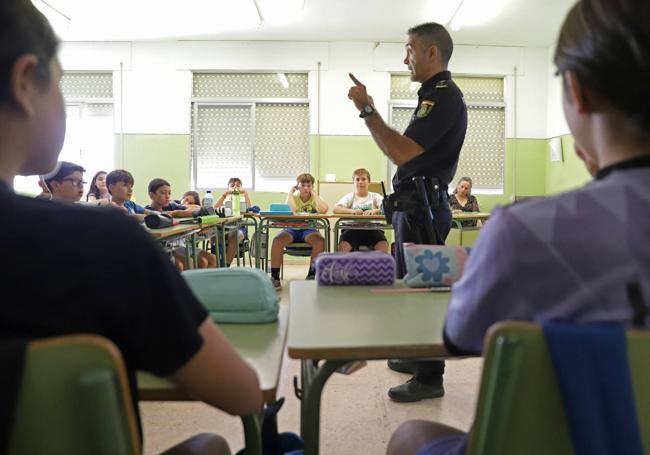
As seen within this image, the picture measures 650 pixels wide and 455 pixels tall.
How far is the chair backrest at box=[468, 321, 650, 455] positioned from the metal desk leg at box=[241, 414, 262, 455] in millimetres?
300

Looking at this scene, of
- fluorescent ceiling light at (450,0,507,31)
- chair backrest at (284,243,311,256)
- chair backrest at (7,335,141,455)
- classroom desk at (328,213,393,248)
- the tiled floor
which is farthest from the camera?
fluorescent ceiling light at (450,0,507,31)

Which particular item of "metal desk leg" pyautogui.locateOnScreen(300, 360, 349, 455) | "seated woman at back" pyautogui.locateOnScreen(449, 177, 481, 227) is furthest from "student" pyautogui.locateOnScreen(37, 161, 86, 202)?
"seated woman at back" pyautogui.locateOnScreen(449, 177, 481, 227)

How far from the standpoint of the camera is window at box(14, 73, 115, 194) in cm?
686

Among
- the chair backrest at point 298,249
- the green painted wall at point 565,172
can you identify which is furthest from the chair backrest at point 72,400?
the green painted wall at point 565,172

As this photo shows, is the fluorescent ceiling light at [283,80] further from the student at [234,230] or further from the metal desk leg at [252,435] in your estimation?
the metal desk leg at [252,435]

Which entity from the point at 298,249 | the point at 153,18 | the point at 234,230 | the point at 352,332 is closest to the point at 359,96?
the point at 352,332

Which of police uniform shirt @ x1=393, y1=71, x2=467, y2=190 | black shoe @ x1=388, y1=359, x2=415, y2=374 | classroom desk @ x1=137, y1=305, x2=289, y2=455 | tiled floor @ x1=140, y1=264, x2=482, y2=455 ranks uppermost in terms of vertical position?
police uniform shirt @ x1=393, y1=71, x2=467, y2=190

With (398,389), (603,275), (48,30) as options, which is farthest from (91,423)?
(398,389)

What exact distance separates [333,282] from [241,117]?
6.01 m

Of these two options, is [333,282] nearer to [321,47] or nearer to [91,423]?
[91,423]

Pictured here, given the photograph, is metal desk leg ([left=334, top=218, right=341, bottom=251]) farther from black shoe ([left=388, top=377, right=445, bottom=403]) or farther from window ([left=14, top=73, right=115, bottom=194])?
window ([left=14, top=73, right=115, bottom=194])

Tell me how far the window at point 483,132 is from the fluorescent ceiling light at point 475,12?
1.06m

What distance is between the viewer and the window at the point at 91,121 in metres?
6.86

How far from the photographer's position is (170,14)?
5.84 meters
